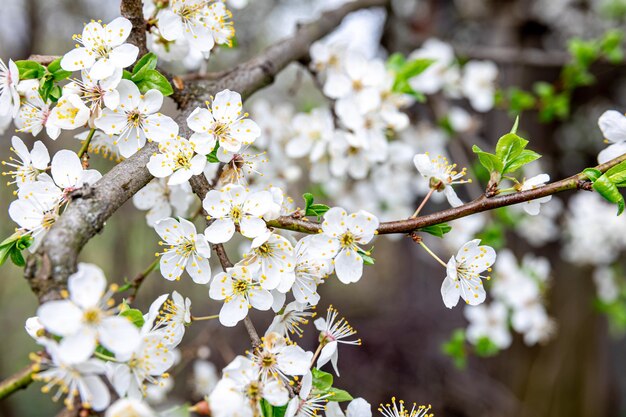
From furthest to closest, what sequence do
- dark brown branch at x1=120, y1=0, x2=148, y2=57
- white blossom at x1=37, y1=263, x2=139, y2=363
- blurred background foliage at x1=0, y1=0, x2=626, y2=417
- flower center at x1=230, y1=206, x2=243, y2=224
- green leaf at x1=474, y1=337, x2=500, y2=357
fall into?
1. blurred background foliage at x1=0, y1=0, x2=626, y2=417
2. green leaf at x1=474, y1=337, x2=500, y2=357
3. dark brown branch at x1=120, y1=0, x2=148, y2=57
4. flower center at x1=230, y1=206, x2=243, y2=224
5. white blossom at x1=37, y1=263, x2=139, y2=363

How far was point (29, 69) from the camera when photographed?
1061 mm

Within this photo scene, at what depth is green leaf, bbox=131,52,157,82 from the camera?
1.04 meters

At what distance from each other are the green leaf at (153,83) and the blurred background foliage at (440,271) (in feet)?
6.21

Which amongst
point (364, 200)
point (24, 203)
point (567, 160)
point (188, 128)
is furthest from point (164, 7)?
point (567, 160)

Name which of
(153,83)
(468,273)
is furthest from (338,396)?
(153,83)

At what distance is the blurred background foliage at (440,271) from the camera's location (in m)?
3.19

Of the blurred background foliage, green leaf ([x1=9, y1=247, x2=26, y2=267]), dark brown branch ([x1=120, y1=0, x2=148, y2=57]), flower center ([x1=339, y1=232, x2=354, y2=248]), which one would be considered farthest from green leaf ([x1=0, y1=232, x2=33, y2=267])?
the blurred background foliage

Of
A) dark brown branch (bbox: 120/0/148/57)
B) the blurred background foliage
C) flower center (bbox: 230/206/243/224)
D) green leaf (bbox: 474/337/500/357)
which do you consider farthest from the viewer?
the blurred background foliage

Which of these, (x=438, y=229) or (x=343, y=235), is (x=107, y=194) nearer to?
(x=343, y=235)

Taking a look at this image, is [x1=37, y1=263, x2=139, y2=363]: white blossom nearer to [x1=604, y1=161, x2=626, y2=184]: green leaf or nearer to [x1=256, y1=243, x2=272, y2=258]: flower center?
[x1=256, y1=243, x2=272, y2=258]: flower center

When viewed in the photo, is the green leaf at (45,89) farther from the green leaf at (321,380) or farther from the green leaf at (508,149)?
the green leaf at (508,149)

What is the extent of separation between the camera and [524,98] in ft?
7.04

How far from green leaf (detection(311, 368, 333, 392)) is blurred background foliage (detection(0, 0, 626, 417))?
1.96 meters

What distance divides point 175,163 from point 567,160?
3478mm
